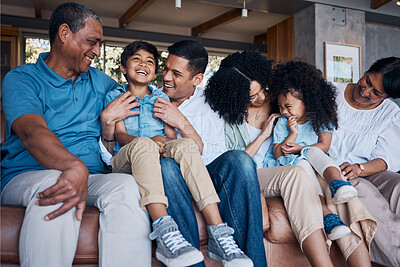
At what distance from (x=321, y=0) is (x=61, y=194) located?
16.4ft

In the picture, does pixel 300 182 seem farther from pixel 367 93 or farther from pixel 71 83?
pixel 71 83

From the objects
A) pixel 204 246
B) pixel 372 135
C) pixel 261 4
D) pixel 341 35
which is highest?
pixel 261 4

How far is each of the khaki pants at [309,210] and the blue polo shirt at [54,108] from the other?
35.2 inches

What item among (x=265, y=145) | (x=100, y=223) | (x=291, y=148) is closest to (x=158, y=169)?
(x=100, y=223)

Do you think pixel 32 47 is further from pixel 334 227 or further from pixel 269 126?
pixel 334 227

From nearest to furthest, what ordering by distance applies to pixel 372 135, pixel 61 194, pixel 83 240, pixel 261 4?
1. pixel 61 194
2. pixel 83 240
3. pixel 372 135
4. pixel 261 4

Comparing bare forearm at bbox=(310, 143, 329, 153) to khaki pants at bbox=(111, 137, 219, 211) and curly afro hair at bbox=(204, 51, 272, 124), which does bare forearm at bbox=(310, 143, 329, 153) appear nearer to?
curly afro hair at bbox=(204, 51, 272, 124)

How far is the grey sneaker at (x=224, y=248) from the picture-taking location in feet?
4.26

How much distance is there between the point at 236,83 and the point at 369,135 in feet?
2.74

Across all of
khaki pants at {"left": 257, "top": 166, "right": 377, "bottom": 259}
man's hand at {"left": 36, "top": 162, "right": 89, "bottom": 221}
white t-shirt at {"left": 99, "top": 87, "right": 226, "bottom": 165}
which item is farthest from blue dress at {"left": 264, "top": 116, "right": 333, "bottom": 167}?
man's hand at {"left": 36, "top": 162, "right": 89, "bottom": 221}

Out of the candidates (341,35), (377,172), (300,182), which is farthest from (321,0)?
(300,182)

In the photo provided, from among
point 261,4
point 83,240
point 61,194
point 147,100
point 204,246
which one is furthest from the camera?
point 261,4

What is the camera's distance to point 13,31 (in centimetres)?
582

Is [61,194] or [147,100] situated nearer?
[61,194]
